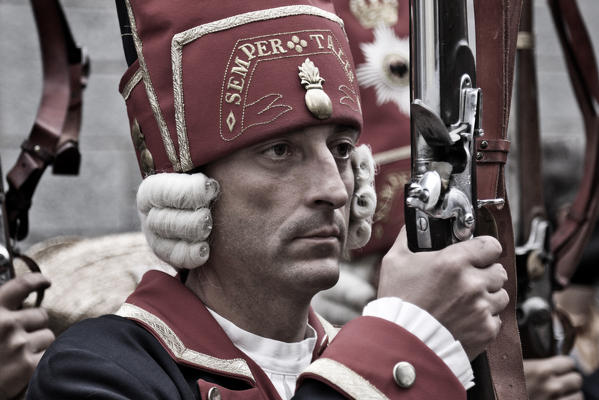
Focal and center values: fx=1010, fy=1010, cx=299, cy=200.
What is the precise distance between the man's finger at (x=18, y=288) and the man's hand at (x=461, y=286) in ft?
5.24

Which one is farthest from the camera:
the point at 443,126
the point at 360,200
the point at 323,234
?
the point at 360,200

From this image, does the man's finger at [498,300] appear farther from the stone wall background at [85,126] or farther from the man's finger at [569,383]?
the stone wall background at [85,126]

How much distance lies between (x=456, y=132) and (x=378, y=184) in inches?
77.0

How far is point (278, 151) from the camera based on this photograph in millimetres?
2660

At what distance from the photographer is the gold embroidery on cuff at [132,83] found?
2.86 metres

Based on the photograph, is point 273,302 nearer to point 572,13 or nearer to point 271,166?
point 271,166

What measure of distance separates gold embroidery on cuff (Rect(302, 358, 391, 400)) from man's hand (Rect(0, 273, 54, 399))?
4.64 ft

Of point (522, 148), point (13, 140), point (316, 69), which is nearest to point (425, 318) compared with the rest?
point (316, 69)

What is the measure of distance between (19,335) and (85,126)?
2.69m

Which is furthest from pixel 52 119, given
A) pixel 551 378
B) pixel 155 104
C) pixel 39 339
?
pixel 551 378

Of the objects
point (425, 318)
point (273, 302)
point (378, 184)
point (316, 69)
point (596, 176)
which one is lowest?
point (596, 176)

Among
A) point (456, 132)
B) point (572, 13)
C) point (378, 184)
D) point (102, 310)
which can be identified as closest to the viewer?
point (456, 132)

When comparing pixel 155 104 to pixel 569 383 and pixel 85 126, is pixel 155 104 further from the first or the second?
pixel 85 126

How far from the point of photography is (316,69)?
2.72 m
